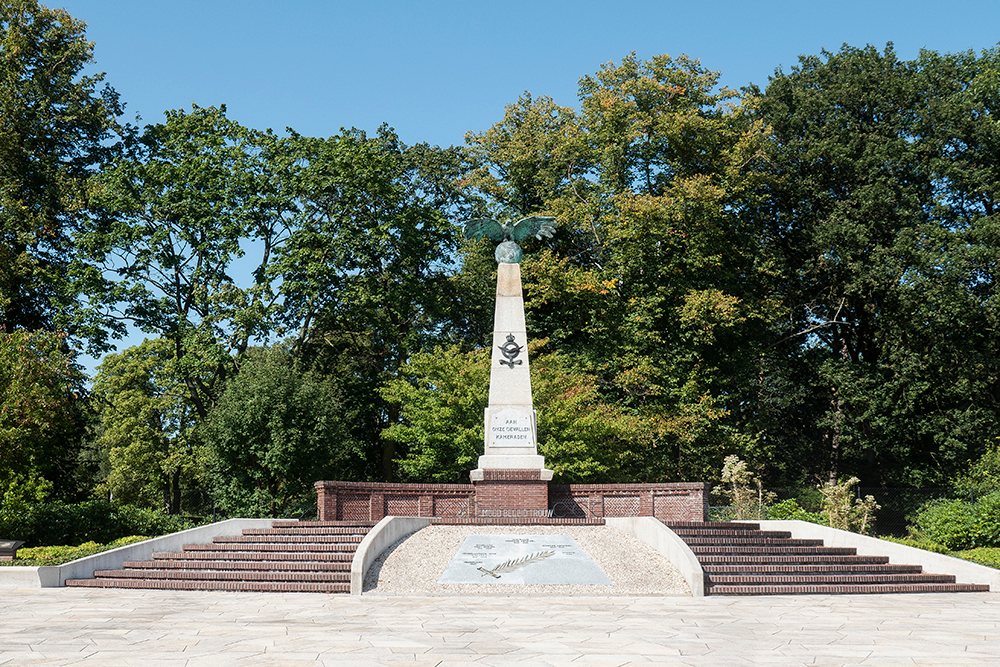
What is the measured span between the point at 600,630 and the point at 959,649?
3.87m

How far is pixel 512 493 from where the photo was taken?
22.5m

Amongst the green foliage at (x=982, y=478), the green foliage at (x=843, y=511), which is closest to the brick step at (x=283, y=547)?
the green foliage at (x=843, y=511)

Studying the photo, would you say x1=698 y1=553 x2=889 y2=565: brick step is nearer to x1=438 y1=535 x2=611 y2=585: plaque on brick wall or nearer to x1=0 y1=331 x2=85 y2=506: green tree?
x1=438 y1=535 x2=611 y2=585: plaque on brick wall

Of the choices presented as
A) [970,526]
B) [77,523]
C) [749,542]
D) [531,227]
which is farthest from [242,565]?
[970,526]

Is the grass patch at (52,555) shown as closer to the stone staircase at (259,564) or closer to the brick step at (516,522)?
the stone staircase at (259,564)

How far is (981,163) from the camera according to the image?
34438 millimetres

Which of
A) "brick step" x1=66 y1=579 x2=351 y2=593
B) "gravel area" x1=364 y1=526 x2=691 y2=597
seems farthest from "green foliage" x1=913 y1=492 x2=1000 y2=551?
"brick step" x1=66 y1=579 x2=351 y2=593

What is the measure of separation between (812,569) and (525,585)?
5380mm

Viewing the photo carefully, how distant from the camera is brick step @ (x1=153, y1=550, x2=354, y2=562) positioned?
1814 centimetres

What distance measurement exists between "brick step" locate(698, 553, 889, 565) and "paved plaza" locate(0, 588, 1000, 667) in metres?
2.09

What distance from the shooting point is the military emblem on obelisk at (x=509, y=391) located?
74.7ft

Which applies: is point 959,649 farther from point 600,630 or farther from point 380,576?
point 380,576

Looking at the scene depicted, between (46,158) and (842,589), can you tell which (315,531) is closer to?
(842,589)

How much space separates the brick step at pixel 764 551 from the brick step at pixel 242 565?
22.0ft
